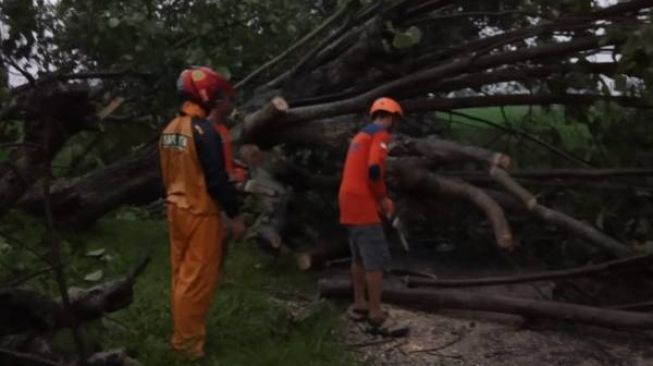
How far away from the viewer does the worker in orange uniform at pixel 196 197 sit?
21.5 feet

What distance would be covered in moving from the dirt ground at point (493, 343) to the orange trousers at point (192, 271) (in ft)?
3.65

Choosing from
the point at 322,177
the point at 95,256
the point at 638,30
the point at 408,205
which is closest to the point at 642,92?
the point at 638,30

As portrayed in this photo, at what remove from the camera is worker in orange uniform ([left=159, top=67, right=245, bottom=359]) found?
6.55 m

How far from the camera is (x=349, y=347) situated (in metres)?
7.34

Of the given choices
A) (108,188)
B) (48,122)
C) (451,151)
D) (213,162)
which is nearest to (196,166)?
(213,162)

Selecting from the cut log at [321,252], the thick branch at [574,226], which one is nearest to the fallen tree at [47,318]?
the thick branch at [574,226]

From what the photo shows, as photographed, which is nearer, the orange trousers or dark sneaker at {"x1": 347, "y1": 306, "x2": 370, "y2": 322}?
the orange trousers

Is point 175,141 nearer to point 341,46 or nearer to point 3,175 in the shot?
point 3,175

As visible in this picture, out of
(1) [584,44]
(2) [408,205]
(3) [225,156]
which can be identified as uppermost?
(1) [584,44]

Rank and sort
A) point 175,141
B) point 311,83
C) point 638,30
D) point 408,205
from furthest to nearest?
point 311,83, point 408,205, point 638,30, point 175,141

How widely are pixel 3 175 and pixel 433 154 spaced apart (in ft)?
9.42

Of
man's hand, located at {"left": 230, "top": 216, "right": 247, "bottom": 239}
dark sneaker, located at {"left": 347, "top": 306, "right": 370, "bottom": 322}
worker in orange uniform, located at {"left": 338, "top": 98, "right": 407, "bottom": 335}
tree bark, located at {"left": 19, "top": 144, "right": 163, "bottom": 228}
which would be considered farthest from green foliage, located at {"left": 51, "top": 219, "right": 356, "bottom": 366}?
man's hand, located at {"left": 230, "top": 216, "right": 247, "bottom": 239}

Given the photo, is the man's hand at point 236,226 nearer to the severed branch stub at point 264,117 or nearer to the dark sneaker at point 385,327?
the dark sneaker at point 385,327

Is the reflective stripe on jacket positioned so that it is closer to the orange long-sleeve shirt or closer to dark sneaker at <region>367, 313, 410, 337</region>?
the orange long-sleeve shirt
